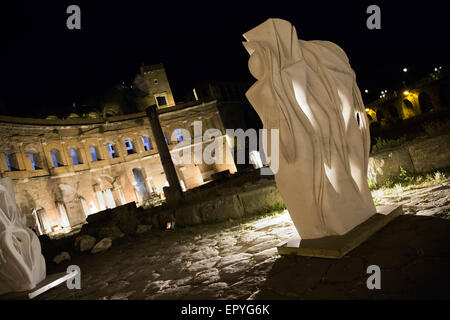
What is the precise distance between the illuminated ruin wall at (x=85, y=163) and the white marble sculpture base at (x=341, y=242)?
19.9m

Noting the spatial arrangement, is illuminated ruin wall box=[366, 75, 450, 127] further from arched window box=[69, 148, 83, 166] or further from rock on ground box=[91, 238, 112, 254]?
arched window box=[69, 148, 83, 166]

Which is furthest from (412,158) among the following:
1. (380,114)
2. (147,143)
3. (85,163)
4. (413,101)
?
(380,114)

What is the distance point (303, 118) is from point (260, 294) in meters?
1.82

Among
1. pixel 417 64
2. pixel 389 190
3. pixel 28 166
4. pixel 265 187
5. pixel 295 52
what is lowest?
pixel 389 190

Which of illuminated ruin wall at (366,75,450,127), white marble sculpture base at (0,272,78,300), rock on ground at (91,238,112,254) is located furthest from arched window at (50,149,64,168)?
illuminated ruin wall at (366,75,450,127)

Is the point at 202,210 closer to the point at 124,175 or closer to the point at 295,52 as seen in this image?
the point at 295,52

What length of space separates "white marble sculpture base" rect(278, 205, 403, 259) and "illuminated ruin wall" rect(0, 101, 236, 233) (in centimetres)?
1993

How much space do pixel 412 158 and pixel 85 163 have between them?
23.9m

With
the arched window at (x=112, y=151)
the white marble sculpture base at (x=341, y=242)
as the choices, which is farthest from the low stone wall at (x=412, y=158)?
the arched window at (x=112, y=151)

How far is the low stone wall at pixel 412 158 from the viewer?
16.6 ft

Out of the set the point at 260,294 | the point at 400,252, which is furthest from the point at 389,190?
the point at 260,294

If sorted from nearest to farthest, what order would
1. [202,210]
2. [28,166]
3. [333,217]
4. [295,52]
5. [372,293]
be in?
1. [372,293]
2. [333,217]
3. [295,52]
4. [202,210]
5. [28,166]

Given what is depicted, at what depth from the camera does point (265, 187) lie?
6789 millimetres

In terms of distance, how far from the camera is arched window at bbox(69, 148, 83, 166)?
22938mm
